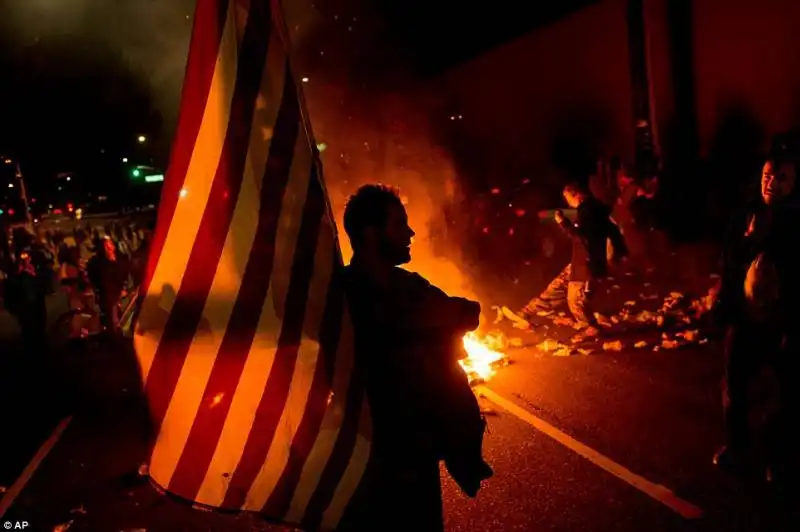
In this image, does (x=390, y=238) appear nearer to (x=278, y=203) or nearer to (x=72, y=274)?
(x=278, y=203)

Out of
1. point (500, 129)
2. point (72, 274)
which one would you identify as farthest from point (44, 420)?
point (500, 129)

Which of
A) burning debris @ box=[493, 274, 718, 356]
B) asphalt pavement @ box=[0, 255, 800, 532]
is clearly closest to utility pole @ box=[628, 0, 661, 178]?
burning debris @ box=[493, 274, 718, 356]

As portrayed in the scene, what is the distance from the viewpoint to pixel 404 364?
89.5 inches

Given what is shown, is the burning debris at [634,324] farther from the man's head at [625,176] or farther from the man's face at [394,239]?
the man's face at [394,239]

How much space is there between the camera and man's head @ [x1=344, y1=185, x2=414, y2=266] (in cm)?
233

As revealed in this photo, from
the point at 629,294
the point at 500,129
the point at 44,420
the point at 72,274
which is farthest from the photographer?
the point at 500,129

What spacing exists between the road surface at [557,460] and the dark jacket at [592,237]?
1343mm

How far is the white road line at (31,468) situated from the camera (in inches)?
211

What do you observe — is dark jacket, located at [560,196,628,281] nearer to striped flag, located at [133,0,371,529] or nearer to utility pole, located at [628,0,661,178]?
utility pole, located at [628,0,661,178]

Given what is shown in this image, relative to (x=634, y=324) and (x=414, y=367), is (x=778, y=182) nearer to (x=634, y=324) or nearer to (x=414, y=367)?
(x=414, y=367)

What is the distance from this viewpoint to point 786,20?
10.4 m

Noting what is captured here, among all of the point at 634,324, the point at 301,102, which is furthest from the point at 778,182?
the point at 634,324

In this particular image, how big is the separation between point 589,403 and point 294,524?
4.34m

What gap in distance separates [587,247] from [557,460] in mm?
4035
